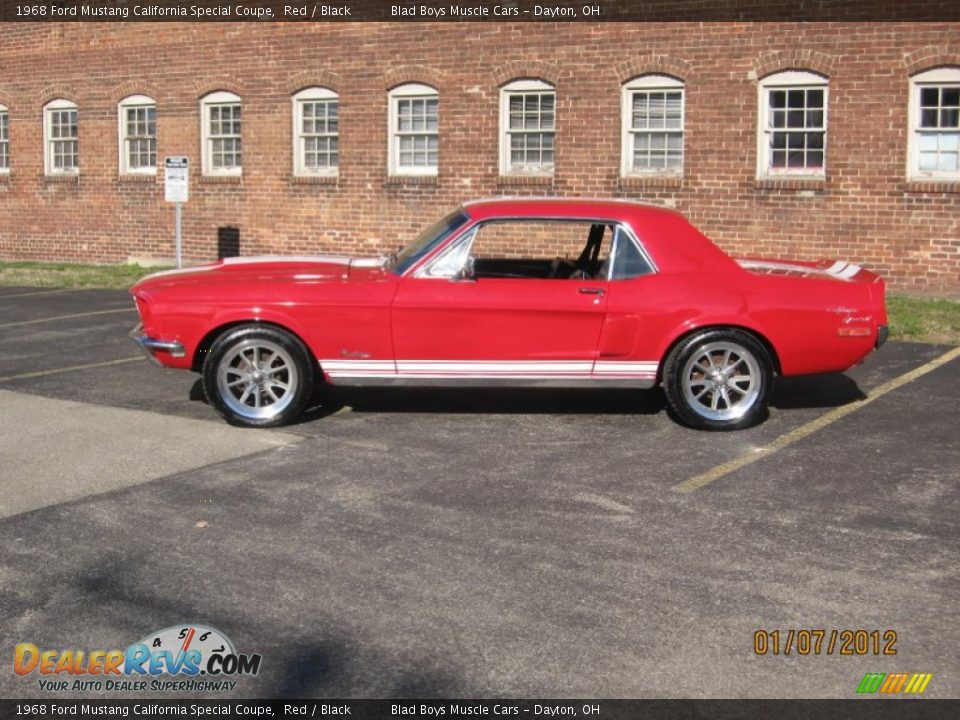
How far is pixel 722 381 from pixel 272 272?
3.26m

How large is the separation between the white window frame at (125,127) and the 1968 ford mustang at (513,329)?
15131 mm

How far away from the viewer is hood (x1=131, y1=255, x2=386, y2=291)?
8.44 metres

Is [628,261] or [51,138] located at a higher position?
[51,138]

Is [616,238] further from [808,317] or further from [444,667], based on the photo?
[444,667]

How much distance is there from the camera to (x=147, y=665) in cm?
430

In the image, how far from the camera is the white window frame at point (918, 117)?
16.3m

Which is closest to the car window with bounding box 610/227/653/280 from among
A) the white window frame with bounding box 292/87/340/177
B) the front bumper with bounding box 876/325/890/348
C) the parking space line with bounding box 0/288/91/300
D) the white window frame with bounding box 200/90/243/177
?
the front bumper with bounding box 876/325/890/348

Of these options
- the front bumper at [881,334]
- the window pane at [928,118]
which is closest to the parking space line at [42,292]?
the window pane at [928,118]

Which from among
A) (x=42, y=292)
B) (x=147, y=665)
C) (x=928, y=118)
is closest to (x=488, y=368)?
(x=147, y=665)

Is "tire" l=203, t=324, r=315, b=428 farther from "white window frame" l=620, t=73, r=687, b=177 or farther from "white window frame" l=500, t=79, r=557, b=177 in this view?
"white window frame" l=500, t=79, r=557, b=177

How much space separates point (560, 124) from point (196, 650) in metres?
15.1

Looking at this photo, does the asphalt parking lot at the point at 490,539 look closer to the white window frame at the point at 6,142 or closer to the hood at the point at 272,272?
the hood at the point at 272,272

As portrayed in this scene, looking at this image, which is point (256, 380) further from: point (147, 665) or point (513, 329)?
point (147, 665)

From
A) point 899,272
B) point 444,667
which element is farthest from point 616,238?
point 899,272
